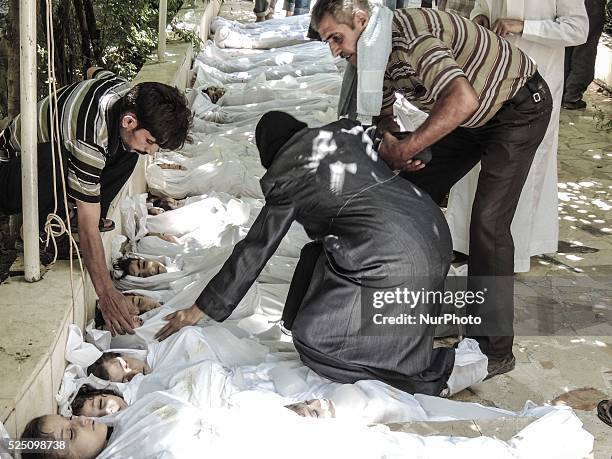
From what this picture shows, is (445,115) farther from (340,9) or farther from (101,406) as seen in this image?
(101,406)

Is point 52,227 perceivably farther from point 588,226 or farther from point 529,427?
point 588,226

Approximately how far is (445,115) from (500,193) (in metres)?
0.68

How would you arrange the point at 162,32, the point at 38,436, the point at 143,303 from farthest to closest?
the point at 162,32 < the point at 143,303 < the point at 38,436

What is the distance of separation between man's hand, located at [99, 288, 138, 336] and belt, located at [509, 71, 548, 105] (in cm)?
192

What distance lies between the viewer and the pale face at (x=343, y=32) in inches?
144

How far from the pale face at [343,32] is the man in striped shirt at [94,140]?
2.15 ft

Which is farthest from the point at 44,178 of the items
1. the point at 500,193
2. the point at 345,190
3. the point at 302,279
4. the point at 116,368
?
the point at 500,193

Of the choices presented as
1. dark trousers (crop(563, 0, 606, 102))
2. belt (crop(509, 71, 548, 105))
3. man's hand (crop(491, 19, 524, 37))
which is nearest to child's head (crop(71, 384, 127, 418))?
belt (crop(509, 71, 548, 105))

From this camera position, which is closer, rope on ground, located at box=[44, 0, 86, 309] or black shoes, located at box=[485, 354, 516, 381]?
rope on ground, located at box=[44, 0, 86, 309]

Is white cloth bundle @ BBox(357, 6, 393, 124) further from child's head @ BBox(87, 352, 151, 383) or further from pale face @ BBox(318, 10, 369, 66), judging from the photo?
child's head @ BBox(87, 352, 151, 383)

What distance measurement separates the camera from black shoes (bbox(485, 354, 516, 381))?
4.14 meters

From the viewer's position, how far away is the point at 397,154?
12.4 ft

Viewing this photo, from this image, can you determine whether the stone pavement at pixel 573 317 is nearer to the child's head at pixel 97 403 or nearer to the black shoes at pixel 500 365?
the black shoes at pixel 500 365

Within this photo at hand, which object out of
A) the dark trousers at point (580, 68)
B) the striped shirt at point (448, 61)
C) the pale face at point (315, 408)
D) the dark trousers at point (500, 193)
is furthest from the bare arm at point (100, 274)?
the dark trousers at point (580, 68)
